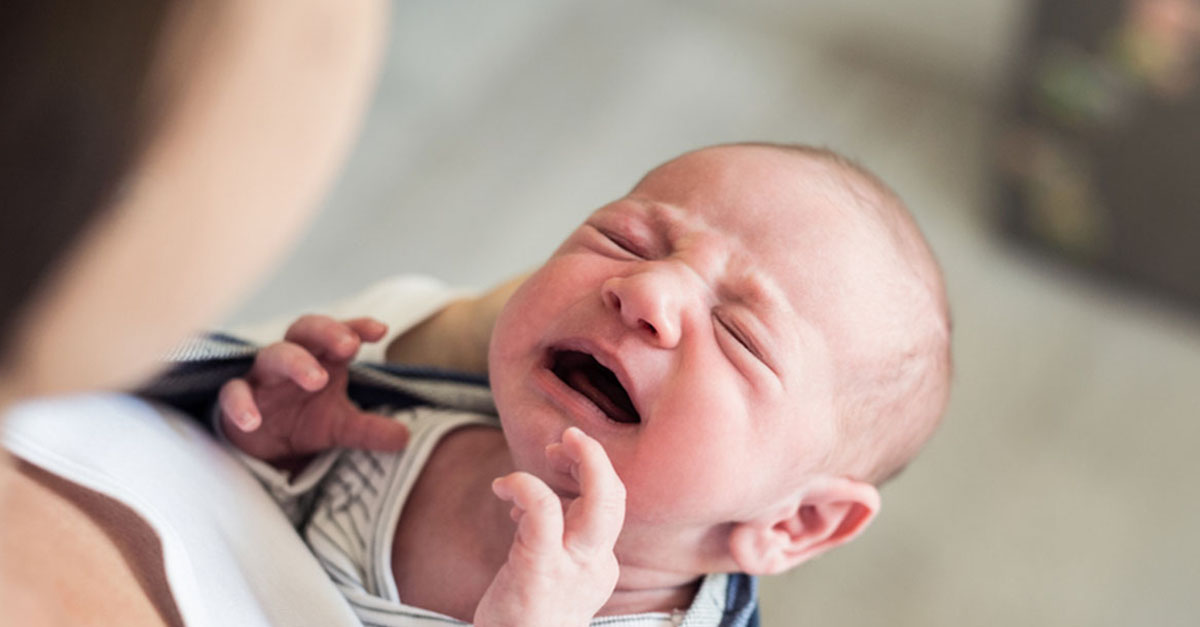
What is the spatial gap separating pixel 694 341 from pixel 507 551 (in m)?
0.20

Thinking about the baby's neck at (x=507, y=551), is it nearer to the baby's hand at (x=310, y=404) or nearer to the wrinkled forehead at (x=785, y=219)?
the baby's hand at (x=310, y=404)

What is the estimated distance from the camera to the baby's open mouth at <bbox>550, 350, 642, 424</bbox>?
2.42 feet

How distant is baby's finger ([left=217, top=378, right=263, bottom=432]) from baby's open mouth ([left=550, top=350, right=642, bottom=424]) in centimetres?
21

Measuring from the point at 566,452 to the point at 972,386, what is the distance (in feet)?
3.92

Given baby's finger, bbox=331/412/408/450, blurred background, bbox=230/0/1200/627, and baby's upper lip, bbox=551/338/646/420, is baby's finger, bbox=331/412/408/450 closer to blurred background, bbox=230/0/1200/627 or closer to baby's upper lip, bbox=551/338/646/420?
baby's upper lip, bbox=551/338/646/420

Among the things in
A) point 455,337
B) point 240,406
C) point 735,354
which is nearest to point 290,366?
point 240,406

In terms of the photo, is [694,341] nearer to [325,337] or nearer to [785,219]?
[785,219]

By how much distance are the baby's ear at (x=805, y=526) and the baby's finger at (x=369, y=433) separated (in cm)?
27

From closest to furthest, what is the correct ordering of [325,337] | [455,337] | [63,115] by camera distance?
1. [63,115]
2. [325,337]
3. [455,337]

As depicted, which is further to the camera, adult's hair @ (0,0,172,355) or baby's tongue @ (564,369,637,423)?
baby's tongue @ (564,369,637,423)

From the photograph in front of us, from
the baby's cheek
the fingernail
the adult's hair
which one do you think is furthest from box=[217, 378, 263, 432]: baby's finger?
the adult's hair

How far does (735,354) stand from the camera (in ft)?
2.41

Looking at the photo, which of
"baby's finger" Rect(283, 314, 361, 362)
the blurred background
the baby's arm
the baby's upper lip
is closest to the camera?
the baby's upper lip

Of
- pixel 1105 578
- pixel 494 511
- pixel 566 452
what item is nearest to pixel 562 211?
pixel 1105 578
